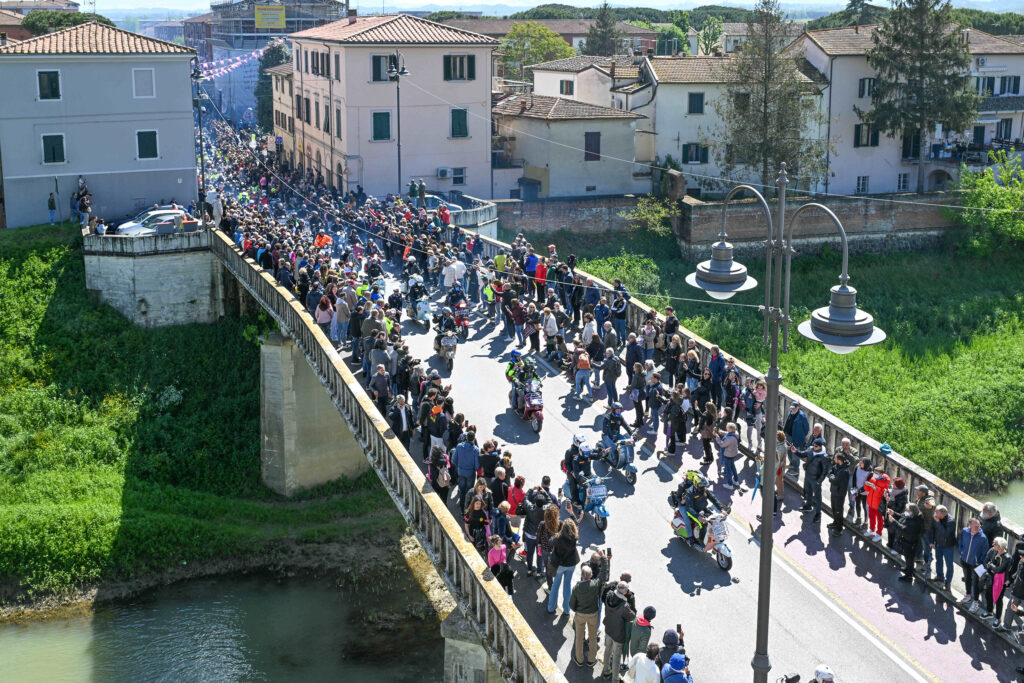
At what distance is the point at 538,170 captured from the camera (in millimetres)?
50344

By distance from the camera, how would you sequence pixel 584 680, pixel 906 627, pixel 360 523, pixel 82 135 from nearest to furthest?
1. pixel 584 680
2. pixel 906 627
3. pixel 360 523
4. pixel 82 135

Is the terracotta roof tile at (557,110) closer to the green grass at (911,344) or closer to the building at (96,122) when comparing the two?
the green grass at (911,344)

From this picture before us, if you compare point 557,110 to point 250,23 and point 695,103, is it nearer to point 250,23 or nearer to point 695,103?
point 695,103

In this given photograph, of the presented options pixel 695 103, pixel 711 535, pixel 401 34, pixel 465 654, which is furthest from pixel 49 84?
pixel 711 535

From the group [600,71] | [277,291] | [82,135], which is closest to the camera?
[277,291]

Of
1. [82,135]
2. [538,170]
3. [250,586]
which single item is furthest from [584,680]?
[538,170]

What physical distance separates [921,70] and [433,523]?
1663 inches

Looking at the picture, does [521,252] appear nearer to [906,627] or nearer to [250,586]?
[250,586]

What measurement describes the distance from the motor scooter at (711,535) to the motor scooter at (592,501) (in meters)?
1.15

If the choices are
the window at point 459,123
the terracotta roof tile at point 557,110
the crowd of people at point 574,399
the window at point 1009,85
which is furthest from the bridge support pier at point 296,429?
the window at point 1009,85

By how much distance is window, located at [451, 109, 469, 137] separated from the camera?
158 feet

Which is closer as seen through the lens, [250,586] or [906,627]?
[906,627]

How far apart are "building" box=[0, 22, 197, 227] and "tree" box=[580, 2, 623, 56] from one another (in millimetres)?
53211

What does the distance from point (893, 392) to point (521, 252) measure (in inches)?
600
